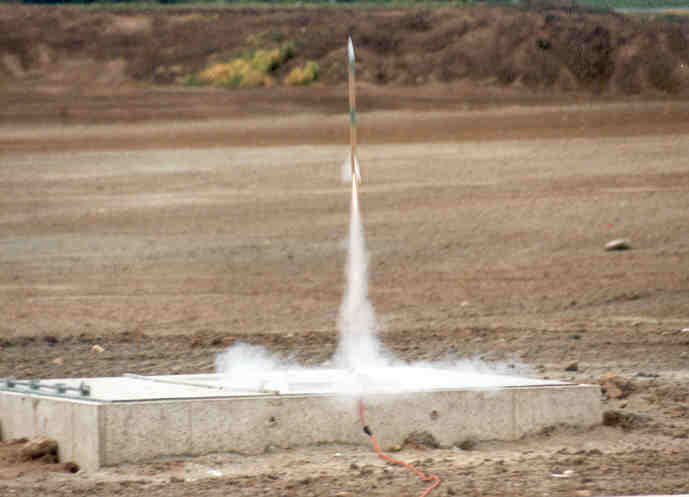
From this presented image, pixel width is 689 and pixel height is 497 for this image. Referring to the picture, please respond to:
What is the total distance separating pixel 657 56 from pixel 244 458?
23.6ft

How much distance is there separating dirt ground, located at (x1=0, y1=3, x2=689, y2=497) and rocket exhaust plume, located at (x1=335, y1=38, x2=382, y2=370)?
0.24m

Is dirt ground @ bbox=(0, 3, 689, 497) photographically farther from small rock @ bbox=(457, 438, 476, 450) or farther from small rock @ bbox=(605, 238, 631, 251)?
small rock @ bbox=(605, 238, 631, 251)

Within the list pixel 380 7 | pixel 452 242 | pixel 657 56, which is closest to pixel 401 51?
pixel 380 7

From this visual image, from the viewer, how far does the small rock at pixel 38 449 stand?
25.2ft

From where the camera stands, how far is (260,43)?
44.6 m

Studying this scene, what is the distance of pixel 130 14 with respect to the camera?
50.4 m

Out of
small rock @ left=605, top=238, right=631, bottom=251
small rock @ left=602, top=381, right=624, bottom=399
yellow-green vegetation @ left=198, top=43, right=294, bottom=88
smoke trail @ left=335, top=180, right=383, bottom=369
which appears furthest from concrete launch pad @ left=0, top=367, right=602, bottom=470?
yellow-green vegetation @ left=198, top=43, right=294, bottom=88

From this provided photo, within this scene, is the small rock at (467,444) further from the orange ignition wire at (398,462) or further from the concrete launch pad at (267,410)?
the orange ignition wire at (398,462)

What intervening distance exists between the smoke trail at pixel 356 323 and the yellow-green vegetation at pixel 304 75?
25.8 metres

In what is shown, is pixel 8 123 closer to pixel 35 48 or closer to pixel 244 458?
pixel 35 48

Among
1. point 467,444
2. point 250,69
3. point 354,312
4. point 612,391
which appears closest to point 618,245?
point 354,312

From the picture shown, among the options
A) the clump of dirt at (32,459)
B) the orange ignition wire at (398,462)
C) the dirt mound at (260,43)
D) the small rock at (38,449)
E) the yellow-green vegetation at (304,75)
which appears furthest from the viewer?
the yellow-green vegetation at (304,75)

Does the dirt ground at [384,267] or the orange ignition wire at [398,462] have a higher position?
the dirt ground at [384,267]

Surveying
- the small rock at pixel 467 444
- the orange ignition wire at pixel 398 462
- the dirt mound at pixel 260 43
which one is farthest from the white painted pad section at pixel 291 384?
the dirt mound at pixel 260 43
